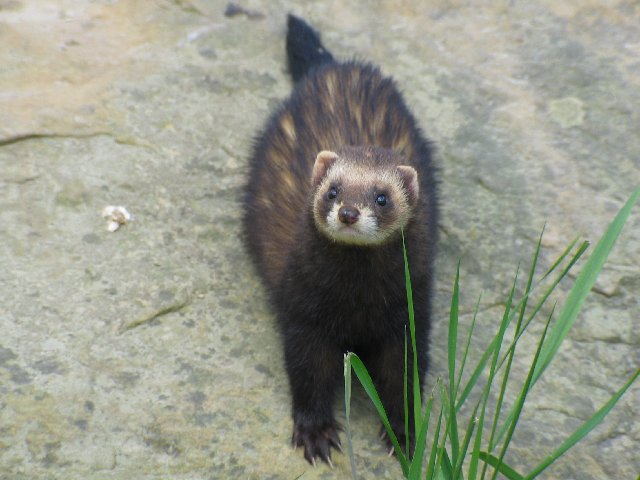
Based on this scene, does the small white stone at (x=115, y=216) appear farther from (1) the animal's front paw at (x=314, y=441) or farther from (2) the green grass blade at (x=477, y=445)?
(2) the green grass blade at (x=477, y=445)

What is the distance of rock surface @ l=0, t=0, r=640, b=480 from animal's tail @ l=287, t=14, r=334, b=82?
168mm

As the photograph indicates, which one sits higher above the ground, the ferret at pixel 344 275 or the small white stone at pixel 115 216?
the ferret at pixel 344 275

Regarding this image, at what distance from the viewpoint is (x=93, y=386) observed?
2939 mm

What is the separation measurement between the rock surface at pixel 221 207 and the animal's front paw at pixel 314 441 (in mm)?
46

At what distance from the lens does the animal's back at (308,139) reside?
3.53 metres

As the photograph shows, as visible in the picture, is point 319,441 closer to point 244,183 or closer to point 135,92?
point 244,183

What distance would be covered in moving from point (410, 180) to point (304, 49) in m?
1.64

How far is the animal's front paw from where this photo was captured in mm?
2963

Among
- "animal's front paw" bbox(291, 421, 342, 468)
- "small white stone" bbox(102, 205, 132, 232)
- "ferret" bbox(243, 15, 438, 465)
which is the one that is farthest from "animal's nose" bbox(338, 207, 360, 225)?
"small white stone" bbox(102, 205, 132, 232)

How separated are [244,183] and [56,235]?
89cm

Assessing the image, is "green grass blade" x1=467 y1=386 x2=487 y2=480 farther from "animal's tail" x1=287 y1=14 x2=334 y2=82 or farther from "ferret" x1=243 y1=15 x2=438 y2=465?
"animal's tail" x1=287 y1=14 x2=334 y2=82

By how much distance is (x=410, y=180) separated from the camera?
9.89ft

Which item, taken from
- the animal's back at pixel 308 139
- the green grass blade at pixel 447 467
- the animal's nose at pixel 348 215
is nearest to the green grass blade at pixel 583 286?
the green grass blade at pixel 447 467

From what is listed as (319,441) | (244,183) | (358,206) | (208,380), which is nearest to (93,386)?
(208,380)
